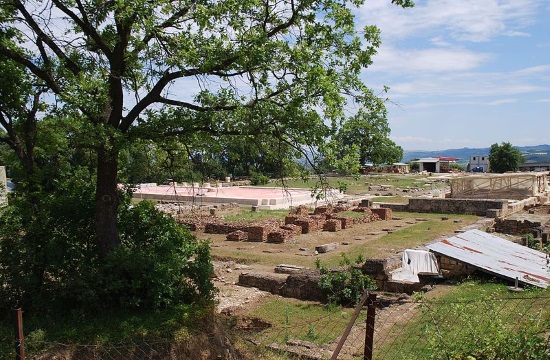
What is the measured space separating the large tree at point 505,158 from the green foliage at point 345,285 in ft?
242

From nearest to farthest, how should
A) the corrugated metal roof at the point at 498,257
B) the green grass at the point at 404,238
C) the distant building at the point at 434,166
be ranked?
the corrugated metal roof at the point at 498,257 < the green grass at the point at 404,238 < the distant building at the point at 434,166

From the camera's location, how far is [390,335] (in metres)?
9.14

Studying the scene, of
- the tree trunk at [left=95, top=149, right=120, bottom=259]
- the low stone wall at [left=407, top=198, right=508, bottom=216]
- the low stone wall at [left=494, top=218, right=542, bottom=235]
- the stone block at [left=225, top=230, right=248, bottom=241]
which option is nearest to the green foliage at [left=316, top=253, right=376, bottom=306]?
the tree trunk at [left=95, top=149, right=120, bottom=259]

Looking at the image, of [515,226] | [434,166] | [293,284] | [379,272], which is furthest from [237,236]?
[434,166]

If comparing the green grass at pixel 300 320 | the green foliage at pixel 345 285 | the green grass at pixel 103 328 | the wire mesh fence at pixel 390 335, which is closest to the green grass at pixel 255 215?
the green foliage at pixel 345 285

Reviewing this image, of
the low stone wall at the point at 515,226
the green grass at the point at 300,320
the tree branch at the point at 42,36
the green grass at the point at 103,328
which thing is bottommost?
the green grass at the point at 300,320

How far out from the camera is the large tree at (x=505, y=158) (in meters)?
76.9

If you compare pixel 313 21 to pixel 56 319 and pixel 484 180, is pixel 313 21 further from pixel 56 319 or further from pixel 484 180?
pixel 484 180

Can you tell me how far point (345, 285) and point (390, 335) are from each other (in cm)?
306

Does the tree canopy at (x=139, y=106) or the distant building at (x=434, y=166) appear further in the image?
the distant building at (x=434, y=166)

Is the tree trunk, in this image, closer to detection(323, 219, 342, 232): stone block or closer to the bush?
the bush

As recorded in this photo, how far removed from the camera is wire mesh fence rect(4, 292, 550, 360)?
5.17 meters

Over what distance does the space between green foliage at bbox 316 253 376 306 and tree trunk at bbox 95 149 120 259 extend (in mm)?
5974

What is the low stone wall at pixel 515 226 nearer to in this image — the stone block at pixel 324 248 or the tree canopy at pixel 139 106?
the stone block at pixel 324 248
